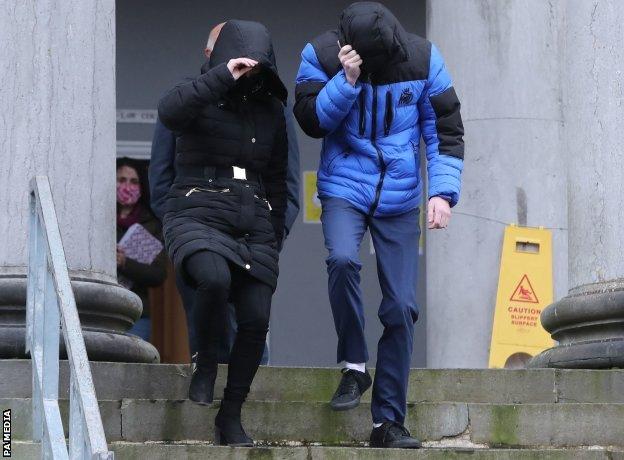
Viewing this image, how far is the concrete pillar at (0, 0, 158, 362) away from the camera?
9062 mm

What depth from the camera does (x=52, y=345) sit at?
291 inches

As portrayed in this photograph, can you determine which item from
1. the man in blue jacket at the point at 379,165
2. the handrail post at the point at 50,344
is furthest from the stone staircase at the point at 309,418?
the handrail post at the point at 50,344

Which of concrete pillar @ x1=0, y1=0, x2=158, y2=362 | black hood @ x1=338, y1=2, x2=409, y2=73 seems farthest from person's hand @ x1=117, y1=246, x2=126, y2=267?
black hood @ x1=338, y1=2, x2=409, y2=73

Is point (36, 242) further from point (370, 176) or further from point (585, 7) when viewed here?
point (585, 7)

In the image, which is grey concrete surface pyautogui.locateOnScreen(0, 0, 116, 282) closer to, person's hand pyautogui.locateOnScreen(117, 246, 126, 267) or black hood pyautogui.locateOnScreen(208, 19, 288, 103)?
black hood pyautogui.locateOnScreen(208, 19, 288, 103)

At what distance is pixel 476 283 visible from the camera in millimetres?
12141

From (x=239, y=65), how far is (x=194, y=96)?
23 centimetres

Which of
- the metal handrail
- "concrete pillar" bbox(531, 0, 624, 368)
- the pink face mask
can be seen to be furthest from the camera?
the pink face mask

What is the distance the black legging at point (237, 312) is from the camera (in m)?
7.87

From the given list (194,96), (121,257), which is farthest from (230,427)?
(121,257)

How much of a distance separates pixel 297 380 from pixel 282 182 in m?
0.93

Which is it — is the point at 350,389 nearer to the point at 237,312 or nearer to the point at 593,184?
the point at 237,312

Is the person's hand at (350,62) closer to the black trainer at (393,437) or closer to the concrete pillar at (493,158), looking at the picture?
the black trainer at (393,437)

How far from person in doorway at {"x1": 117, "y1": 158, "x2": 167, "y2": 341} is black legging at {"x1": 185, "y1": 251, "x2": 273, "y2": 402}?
10.1ft
